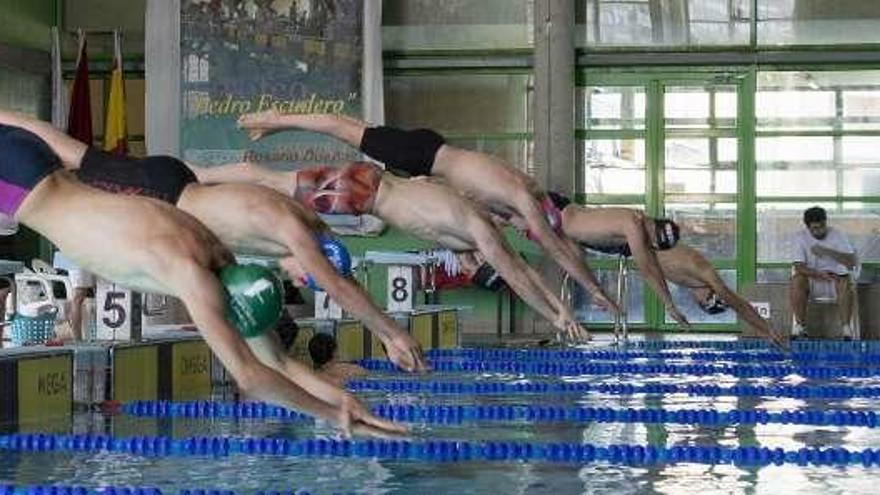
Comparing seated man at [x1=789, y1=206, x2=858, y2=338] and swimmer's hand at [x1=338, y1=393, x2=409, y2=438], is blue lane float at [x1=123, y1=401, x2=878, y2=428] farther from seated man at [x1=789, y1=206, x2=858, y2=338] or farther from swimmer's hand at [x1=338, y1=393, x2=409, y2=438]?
seated man at [x1=789, y1=206, x2=858, y2=338]

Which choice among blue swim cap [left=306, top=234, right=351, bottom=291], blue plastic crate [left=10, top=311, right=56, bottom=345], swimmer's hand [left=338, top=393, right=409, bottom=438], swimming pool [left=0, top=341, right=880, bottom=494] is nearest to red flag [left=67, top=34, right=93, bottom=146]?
blue plastic crate [left=10, top=311, right=56, bottom=345]

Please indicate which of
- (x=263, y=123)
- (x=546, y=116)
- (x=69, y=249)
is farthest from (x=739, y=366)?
(x=69, y=249)

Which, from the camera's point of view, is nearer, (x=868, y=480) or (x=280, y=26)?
(x=868, y=480)

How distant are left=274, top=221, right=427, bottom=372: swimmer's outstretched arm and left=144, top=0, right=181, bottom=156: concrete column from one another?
11335mm

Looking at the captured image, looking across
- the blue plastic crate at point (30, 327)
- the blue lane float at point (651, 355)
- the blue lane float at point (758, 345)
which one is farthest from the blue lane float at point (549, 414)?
the blue lane float at point (758, 345)

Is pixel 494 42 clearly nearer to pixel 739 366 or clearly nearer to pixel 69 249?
pixel 739 366

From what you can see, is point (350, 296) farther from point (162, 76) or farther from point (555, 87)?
point (162, 76)

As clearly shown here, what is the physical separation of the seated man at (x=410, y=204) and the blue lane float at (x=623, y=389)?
1.08 meters

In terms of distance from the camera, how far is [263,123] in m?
9.49

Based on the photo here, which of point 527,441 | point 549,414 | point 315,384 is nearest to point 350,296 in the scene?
point 527,441

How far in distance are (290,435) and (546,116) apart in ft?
35.6

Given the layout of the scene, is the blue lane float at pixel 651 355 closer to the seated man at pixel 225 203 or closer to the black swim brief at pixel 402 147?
the black swim brief at pixel 402 147

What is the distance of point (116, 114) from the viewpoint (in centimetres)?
1920

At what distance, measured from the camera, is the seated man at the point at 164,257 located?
5277 mm
